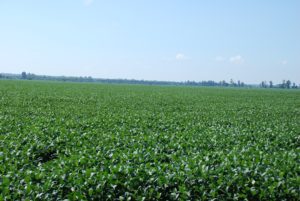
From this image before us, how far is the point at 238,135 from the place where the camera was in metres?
11.4

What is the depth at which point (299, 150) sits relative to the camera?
9.31m

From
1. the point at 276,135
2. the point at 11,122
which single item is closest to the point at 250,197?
the point at 276,135

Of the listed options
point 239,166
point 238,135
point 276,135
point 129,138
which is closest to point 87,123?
point 129,138

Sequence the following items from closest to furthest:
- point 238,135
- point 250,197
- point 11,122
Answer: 1. point 250,197
2. point 238,135
3. point 11,122

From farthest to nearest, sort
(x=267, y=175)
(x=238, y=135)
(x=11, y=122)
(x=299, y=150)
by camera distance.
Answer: (x=11, y=122) → (x=238, y=135) → (x=299, y=150) → (x=267, y=175)

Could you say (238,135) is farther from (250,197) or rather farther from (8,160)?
(8,160)

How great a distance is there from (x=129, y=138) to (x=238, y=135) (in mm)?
3908

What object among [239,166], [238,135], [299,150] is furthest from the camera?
[238,135]

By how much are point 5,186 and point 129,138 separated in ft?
15.7

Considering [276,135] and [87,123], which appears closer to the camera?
[276,135]

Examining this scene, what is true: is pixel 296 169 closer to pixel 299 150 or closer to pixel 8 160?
pixel 299 150

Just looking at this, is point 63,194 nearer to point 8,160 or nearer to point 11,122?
point 8,160

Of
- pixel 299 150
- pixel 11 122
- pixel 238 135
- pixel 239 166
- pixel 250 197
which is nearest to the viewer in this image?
pixel 250 197

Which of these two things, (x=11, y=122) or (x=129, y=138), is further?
(x=11, y=122)
